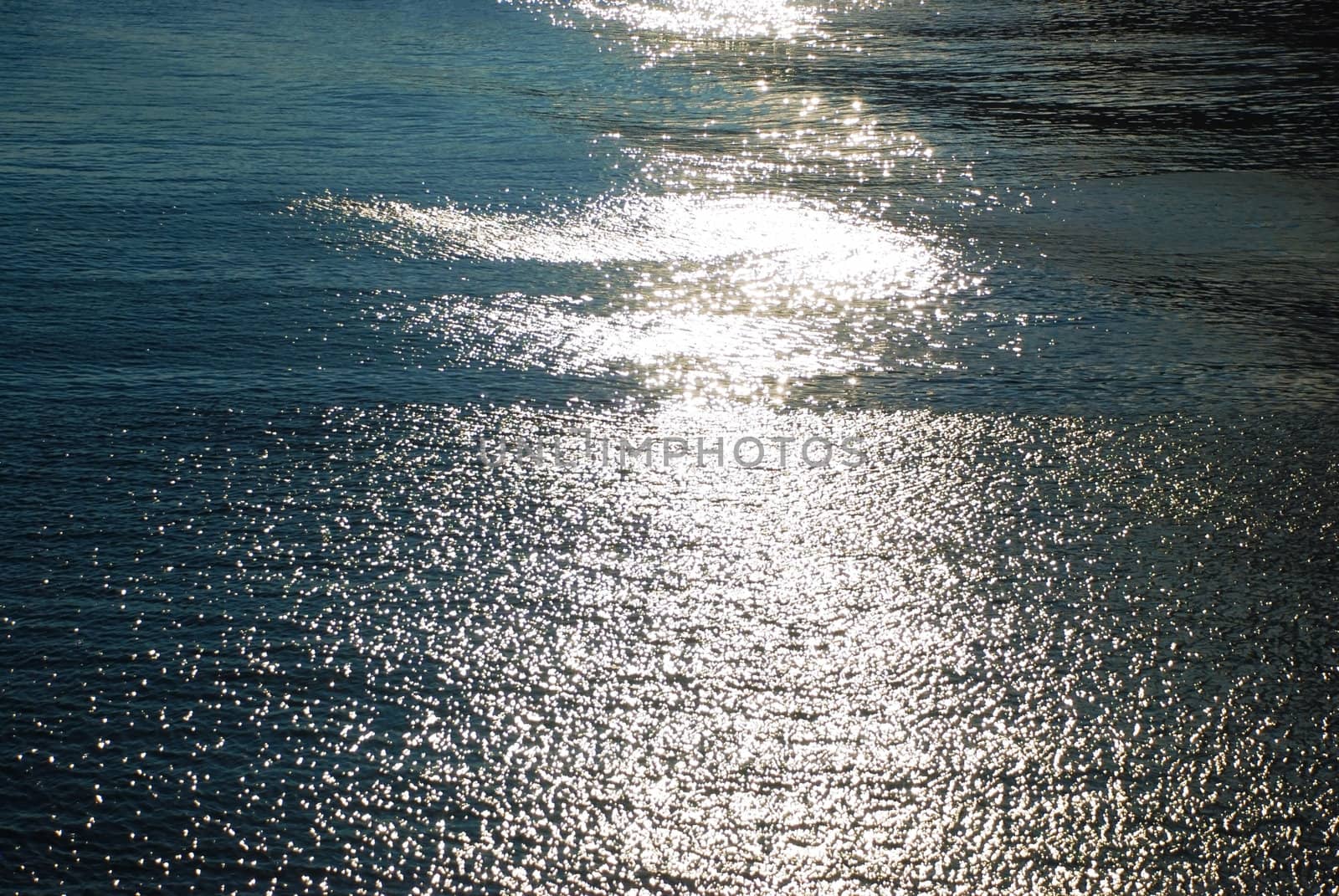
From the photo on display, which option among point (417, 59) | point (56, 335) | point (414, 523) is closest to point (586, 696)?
point (414, 523)

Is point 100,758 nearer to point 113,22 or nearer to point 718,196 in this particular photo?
point 718,196

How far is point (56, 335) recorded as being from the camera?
8.77ft

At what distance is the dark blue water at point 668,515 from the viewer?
1.39 m

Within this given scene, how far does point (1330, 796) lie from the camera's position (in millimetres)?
1429

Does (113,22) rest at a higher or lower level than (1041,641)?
higher

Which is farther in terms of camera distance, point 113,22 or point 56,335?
point 113,22

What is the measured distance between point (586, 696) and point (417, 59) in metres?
4.71

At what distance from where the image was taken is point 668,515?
2025mm

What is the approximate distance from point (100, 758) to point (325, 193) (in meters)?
2.43

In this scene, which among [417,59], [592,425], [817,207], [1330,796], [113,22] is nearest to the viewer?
[1330,796]

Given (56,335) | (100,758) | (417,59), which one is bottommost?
(100,758)

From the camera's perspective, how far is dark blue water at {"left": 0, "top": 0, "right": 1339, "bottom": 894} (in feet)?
4.57

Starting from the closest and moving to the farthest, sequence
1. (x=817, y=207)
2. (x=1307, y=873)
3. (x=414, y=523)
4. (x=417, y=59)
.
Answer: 1. (x=1307, y=873)
2. (x=414, y=523)
3. (x=817, y=207)
4. (x=417, y=59)

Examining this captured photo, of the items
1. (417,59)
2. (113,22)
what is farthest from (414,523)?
(113,22)
